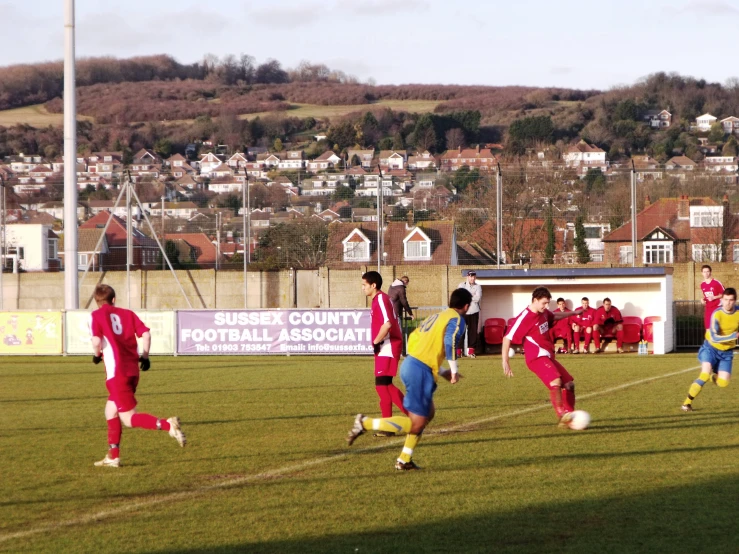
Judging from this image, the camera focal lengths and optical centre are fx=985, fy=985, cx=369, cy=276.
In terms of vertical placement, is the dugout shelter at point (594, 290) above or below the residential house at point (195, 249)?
below

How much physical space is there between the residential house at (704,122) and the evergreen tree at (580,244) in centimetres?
12793

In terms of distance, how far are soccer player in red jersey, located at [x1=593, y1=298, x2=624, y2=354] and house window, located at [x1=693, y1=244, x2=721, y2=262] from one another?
32.1 feet

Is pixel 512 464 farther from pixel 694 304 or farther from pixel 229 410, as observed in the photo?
pixel 694 304

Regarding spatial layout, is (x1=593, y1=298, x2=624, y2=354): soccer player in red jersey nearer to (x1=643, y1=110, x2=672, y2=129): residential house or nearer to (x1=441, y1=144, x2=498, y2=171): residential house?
(x1=441, y1=144, x2=498, y2=171): residential house

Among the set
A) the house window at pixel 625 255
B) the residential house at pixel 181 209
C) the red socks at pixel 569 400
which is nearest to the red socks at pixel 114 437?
the red socks at pixel 569 400

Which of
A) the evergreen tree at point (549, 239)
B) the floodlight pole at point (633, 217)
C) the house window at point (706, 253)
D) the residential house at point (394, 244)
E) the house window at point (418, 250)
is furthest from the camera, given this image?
the house window at point (706, 253)

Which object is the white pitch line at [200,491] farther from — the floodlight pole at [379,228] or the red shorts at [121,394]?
the floodlight pole at [379,228]

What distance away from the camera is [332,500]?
313 inches

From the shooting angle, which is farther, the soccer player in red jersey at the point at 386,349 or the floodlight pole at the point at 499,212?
the floodlight pole at the point at 499,212

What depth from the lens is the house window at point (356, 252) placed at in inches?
1297

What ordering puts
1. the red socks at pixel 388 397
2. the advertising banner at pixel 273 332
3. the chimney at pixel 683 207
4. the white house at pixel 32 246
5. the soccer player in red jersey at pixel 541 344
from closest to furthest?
the red socks at pixel 388 397 < the soccer player in red jersey at pixel 541 344 < the advertising banner at pixel 273 332 < the chimney at pixel 683 207 < the white house at pixel 32 246

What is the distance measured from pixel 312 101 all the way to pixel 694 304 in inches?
6417

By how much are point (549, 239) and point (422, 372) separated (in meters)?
25.6

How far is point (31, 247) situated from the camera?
46219 millimetres
